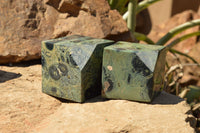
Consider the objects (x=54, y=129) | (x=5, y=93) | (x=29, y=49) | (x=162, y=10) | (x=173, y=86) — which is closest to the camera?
(x=54, y=129)

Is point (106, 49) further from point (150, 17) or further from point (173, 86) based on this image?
point (150, 17)

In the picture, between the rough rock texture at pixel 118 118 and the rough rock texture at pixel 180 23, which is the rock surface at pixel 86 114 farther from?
the rough rock texture at pixel 180 23

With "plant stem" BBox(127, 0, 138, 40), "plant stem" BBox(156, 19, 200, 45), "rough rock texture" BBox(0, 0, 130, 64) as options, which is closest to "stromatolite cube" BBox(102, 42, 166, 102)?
"rough rock texture" BBox(0, 0, 130, 64)

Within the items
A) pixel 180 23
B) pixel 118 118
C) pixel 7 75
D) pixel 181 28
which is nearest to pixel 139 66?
pixel 118 118

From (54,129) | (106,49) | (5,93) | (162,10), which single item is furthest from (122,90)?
(162,10)

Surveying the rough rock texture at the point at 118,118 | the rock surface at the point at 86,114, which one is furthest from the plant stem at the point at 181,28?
the rough rock texture at the point at 118,118

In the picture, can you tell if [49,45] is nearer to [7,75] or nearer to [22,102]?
[22,102]
